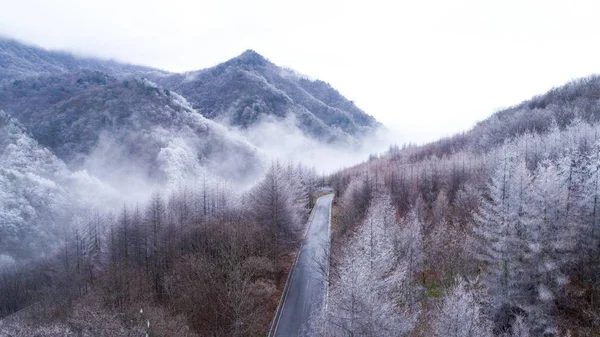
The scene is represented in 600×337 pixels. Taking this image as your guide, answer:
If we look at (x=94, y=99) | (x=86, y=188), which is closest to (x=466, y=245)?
(x=86, y=188)

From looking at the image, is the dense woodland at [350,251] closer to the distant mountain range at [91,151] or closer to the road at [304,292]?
the distant mountain range at [91,151]

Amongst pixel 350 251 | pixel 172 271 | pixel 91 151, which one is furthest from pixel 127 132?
pixel 350 251

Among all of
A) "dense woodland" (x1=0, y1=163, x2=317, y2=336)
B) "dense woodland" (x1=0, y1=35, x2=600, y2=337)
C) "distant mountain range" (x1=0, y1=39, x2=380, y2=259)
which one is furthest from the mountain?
"dense woodland" (x1=0, y1=163, x2=317, y2=336)

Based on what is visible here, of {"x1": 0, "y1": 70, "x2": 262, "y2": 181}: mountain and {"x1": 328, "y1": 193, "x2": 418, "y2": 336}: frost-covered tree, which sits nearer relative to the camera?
{"x1": 328, "y1": 193, "x2": 418, "y2": 336}: frost-covered tree

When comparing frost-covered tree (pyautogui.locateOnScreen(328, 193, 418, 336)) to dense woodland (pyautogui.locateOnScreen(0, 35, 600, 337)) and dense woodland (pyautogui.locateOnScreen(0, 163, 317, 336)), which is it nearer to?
dense woodland (pyautogui.locateOnScreen(0, 35, 600, 337))

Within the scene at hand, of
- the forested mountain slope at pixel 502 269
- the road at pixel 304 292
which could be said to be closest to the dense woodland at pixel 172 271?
the road at pixel 304 292
